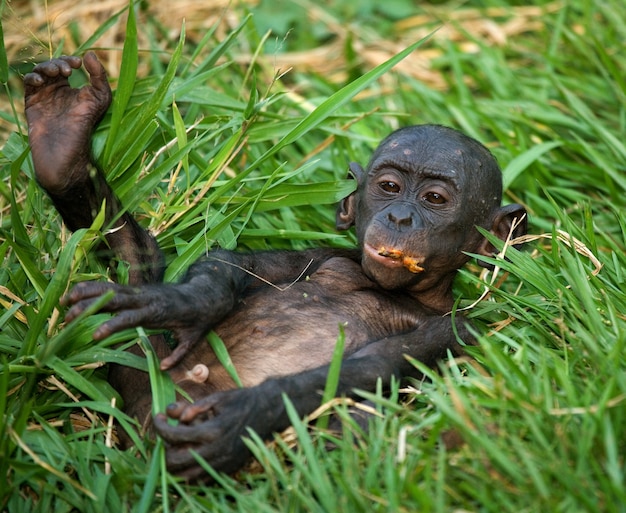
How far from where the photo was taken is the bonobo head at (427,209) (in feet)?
14.1

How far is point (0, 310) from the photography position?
14.0 ft

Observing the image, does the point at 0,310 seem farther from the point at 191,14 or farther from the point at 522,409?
the point at 191,14

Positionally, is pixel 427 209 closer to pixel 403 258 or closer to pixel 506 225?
pixel 403 258

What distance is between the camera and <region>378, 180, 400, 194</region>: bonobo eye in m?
4.64

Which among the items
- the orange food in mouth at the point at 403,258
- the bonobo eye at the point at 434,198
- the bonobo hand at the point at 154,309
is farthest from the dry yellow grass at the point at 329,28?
the bonobo hand at the point at 154,309

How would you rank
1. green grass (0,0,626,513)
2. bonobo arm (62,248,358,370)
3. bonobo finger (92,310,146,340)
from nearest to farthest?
green grass (0,0,626,513) → bonobo finger (92,310,146,340) → bonobo arm (62,248,358,370)

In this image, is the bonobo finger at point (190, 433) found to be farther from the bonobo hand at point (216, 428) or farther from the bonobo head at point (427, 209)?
the bonobo head at point (427, 209)

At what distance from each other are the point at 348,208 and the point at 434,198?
1.97 ft

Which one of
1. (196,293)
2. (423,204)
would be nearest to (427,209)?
(423,204)

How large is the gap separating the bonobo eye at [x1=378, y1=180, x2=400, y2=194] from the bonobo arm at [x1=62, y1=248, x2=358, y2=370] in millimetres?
390

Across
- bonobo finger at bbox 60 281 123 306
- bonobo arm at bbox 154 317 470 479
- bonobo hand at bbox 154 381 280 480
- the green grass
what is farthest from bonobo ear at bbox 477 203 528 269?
bonobo finger at bbox 60 281 123 306

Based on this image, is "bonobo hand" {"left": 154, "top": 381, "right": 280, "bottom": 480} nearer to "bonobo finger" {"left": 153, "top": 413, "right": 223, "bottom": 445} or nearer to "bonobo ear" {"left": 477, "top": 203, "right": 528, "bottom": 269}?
"bonobo finger" {"left": 153, "top": 413, "right": 223, "bottom": 445}

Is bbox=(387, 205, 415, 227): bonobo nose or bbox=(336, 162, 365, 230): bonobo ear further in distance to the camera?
bbox=(336, 162, 365, 230): bonobo ear

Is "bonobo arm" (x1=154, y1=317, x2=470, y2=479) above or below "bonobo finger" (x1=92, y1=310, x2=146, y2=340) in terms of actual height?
below
